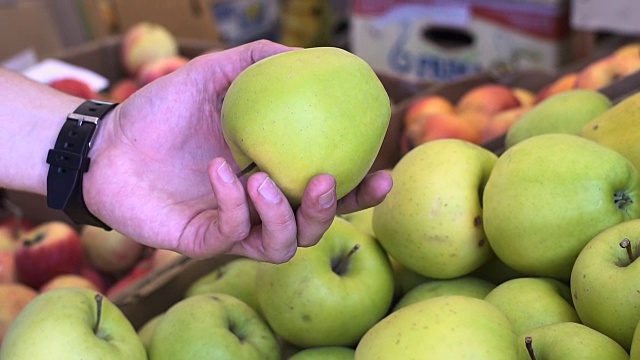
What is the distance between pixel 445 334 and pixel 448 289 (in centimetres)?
26

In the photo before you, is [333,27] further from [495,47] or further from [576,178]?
[576,178]

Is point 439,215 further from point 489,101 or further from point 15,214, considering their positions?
point 15,214

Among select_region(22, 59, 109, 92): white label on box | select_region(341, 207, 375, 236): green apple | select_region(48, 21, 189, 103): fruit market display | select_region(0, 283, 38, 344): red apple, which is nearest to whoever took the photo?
select_region(341, 207, 375, 236): green apple

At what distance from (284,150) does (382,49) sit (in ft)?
5.91

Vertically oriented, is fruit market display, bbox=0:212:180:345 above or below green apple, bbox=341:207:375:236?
below

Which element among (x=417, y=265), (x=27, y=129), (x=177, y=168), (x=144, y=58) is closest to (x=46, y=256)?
(x=27, y=129)

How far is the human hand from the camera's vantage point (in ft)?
2.78

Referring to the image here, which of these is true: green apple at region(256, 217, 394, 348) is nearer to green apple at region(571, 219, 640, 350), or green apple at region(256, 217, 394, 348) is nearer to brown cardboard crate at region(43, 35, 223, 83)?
green apple at region(571, 219, 640, 350)

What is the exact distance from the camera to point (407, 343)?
67 centimetres

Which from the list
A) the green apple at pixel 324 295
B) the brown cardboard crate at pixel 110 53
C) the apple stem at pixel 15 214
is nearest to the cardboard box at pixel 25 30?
the brown cardboard crate at pixel 110 53

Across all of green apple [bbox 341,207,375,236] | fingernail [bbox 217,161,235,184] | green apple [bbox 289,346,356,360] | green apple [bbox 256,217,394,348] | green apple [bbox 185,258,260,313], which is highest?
fingernail [bbox 217,161,235,184]

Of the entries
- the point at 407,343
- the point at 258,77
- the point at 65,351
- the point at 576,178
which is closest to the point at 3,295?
the point at 65,351

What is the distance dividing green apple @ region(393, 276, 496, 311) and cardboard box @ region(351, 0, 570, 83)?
116 centimetres

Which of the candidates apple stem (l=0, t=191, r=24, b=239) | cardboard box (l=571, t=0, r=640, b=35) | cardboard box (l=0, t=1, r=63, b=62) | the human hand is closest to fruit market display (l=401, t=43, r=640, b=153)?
cardboard box (l=571, t=0, r=640, b=35)
